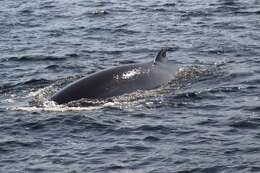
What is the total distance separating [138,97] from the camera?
20.3m

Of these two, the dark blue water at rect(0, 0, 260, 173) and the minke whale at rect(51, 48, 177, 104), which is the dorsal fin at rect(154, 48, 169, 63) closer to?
the minke whale at rect(51, 48, 177, 104)

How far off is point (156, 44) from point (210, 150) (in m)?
13.6

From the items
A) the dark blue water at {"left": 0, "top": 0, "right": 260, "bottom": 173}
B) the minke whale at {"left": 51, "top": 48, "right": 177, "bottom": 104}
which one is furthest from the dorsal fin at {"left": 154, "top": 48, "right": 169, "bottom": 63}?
the dark blue water at {"left": 0, "top": 0, "right": 260, "bottom": 173}

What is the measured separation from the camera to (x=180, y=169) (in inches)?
590

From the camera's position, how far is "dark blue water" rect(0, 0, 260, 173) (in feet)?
52.0

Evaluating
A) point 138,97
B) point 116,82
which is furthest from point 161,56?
point 138,97

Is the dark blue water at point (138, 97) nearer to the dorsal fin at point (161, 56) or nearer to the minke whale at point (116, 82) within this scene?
the minke whale at point (116, 82)

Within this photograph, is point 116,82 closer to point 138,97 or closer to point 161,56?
point 138,97

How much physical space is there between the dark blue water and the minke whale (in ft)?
1.19

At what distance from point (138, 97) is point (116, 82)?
37.5 inches

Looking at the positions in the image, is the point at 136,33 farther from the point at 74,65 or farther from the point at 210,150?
the point at 210,150

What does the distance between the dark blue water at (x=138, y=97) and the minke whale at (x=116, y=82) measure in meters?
0.36

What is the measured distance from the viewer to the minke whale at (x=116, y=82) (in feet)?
65.7

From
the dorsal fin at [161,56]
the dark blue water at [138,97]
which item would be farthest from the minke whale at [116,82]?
the dorsal fin at [161,56]
